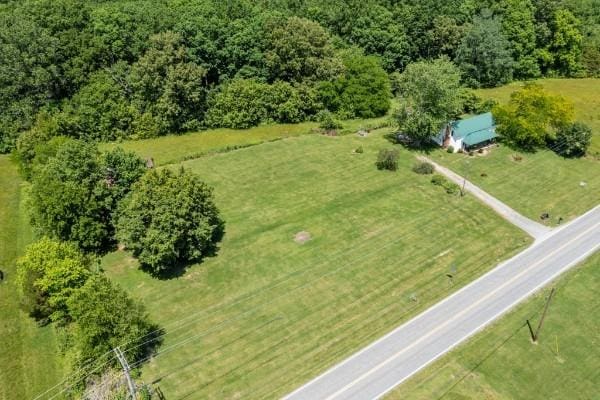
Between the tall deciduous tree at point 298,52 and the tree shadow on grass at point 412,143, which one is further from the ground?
the tall deciduous tree at point 298,52

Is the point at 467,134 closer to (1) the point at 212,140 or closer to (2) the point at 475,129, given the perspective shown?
(2) the point at 475,129

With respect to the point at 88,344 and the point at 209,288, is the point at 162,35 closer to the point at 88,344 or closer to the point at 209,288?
the point at 209,288

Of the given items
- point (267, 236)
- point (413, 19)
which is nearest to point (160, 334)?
point (267, 236)

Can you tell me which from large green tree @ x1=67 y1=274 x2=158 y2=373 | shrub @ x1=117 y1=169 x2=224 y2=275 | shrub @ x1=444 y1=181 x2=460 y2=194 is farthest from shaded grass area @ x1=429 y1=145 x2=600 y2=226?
large green tree @ x1=67 y1=274 x2=158 y2=373

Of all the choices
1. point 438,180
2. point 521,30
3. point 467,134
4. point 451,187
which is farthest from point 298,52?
point 521,30

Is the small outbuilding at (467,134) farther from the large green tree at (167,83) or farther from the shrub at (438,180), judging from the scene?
the large green tree at (167,83)

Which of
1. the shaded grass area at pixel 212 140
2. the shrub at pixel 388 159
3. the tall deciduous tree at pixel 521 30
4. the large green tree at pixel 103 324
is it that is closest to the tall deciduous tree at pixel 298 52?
the shaded grass area at pixel 212 140
